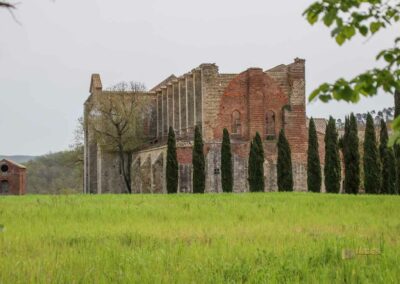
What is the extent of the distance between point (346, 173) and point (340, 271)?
29.7 meters

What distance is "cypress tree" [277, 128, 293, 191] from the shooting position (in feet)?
120

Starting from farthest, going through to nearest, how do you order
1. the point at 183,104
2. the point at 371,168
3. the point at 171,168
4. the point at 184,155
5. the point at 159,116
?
the point at 159,116 → the point at 183,104 → the point at 184,155 → the point at 171,168 → the point at 371,168

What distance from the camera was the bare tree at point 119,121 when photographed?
52.3 metres

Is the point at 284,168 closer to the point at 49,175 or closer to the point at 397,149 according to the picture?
the point at 397,149

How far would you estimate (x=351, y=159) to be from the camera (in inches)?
1411

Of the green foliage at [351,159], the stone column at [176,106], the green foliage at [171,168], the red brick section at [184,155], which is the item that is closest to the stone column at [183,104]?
the stone column at [176,106]

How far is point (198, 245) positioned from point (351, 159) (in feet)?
91.8

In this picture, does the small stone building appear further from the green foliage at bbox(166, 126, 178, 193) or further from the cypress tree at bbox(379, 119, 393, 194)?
the cypress tree at bbox(379, 119, 393, 194)

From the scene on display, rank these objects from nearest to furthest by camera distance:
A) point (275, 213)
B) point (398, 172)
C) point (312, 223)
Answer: point (312, 223) → point (275, 213) → point (398, 172)

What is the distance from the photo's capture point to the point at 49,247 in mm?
9070

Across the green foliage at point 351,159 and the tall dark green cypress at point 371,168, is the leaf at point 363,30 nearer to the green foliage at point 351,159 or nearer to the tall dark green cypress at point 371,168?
the tall dark green cypress at point 371,168

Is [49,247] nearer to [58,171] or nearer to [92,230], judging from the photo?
[92,230]

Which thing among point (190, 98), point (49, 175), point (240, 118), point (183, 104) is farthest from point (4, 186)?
point (49, 175)

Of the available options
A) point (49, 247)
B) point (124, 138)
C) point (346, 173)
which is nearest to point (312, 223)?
point (49, 247)
